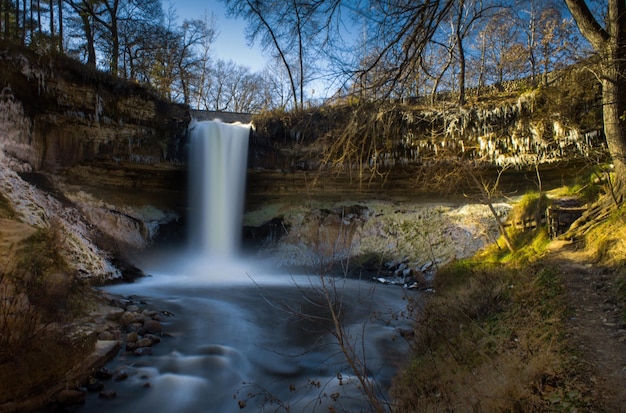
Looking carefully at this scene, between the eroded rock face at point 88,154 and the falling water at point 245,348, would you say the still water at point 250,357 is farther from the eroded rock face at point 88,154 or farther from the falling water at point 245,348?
the eroded rock face at point 88,154

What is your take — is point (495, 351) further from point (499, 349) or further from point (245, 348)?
point (245, 348)

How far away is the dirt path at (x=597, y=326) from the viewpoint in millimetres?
3004

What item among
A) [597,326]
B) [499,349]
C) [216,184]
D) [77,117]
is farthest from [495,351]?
[77,117]

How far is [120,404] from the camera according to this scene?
189 inches

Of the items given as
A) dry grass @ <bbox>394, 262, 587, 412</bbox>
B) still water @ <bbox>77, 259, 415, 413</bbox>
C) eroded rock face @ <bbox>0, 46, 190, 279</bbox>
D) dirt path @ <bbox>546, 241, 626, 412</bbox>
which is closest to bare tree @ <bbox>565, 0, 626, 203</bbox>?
dirt path @ <bbox>546, 241, 626, 412</bbox>

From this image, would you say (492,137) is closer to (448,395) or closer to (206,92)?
(448,395)

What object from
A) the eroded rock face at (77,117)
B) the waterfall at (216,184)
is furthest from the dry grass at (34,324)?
the waterfall at (216,184)

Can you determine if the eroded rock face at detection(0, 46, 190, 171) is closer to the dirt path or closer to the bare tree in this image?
the bare tree

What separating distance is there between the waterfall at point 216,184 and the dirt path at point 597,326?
13658 mm

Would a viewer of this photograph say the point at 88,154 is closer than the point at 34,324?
No

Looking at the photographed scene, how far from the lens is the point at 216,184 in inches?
688

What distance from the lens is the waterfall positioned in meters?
17.1

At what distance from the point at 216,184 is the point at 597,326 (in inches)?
606

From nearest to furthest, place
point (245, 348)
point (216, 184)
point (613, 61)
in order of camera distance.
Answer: point (613, 61)
point (245, 348)
point (216, 184)
